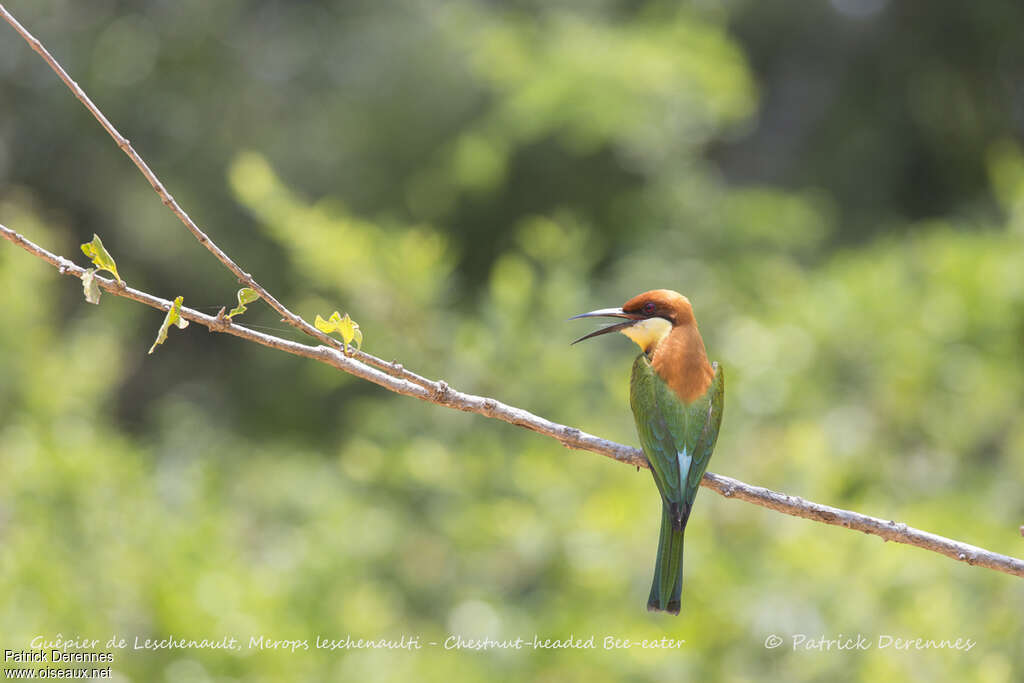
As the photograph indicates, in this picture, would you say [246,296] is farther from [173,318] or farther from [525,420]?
[525,420]

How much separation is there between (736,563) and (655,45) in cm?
267

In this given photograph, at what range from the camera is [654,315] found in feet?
6.91

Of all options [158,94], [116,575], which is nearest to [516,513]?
[116,575]

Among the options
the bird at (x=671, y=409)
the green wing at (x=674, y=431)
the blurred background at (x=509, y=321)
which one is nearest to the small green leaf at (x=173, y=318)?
the bird at (x=671, y=409)

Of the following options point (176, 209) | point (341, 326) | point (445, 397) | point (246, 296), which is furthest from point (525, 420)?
point (176, 209)

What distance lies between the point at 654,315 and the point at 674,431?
29 centimetres

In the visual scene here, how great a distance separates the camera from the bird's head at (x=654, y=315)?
6.83ft

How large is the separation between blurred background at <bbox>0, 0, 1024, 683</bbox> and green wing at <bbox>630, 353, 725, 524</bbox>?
4.08 ft

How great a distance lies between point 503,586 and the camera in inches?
157

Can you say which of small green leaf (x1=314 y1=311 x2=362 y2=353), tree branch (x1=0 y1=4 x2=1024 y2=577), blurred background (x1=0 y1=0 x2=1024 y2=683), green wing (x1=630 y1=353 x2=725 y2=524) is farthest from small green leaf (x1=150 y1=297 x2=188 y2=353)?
blurred background (x1=0 y1=0 x2=1024 y2=683)

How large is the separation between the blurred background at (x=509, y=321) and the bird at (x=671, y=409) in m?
1.24

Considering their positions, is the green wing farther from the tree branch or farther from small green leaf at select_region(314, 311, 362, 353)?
small green leaf at select_region(314, 311, 362, 353)

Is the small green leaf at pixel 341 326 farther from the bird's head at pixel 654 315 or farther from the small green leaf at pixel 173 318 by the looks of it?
the bird's head at pixel 654 315

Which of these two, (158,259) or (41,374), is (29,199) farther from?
(41,374)
